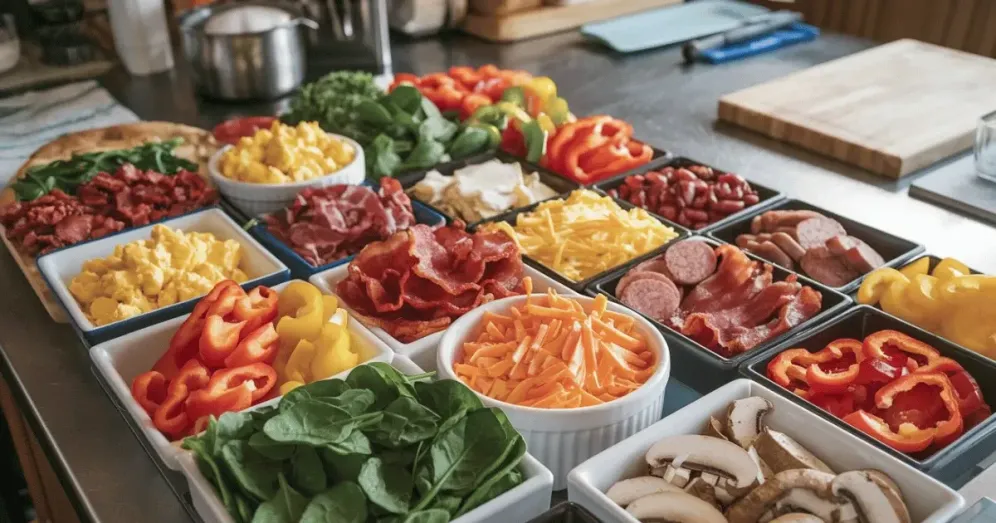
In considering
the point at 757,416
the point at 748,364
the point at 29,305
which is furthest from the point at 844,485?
the point at 29,305

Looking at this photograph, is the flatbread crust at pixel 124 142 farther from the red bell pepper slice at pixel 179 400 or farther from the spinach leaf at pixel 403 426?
the spinach leaf at pixel 403 426

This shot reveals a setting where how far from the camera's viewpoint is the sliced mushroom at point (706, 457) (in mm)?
994

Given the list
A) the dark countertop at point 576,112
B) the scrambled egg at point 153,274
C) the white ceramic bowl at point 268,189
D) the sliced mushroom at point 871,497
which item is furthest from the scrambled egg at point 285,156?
the sliced mushroom at point 871,497

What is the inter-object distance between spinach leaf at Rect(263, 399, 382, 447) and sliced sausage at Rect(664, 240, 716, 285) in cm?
63

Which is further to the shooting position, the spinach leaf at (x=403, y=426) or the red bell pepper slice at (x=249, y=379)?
the red bell pepper slice at (x=249, y=379)

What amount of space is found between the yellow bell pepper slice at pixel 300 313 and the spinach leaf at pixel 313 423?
0.88 feet

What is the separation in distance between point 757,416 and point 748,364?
0.45ft

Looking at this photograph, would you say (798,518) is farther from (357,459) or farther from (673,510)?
(357,459)

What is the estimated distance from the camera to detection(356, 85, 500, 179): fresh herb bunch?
1890 millimetres

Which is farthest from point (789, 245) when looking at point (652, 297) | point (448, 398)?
point (448, 398)

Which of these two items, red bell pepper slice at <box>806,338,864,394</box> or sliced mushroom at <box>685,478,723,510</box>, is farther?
red bell pepper slice at <box>806,338,864,394</box>

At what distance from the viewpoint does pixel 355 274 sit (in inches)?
54.4

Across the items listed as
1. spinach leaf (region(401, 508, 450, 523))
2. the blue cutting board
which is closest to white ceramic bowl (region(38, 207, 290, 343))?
spinach leaf (region(401, 508, 450, 523))

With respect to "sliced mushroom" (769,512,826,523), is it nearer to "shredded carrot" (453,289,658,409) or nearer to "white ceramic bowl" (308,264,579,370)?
"shredded carrot" (453,289,658,409)
